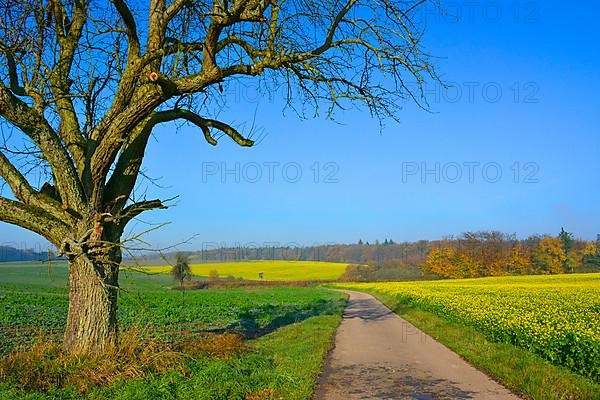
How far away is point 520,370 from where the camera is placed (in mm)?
9156

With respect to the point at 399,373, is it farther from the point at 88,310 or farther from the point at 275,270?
the point at 275,270

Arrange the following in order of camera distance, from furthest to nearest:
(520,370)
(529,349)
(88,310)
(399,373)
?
1. (529,349)
2. (399,373)
3. (520,370)
4. (88,310)

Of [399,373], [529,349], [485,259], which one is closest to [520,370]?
[399,373]

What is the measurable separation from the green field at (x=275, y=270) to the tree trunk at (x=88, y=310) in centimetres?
7682

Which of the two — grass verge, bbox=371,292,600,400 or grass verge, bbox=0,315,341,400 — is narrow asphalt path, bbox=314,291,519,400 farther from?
grass verge, bbox=0,315,341,400

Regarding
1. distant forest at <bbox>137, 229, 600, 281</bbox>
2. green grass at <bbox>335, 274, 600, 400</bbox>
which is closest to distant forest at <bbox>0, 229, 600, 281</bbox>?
distant forest at <bbox>137, 229, 600, 281</bbox>

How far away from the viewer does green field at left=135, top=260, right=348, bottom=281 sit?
90000 millimetres

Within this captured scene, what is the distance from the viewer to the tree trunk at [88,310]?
805 centimetres

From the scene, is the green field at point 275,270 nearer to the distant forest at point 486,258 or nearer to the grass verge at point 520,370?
the distant forest at point 486,258

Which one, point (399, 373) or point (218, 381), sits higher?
point (218, 381)

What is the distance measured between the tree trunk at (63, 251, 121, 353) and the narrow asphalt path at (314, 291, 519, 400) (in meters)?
3.68

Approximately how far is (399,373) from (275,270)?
91.5 meters

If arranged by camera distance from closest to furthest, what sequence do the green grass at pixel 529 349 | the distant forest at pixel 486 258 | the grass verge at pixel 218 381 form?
the grass verge at pixel 218 381
the green grass at pixel 529 349
the distant forest at pixel 486 258

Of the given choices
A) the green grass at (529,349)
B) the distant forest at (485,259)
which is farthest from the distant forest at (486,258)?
the green grass at (529,349)
